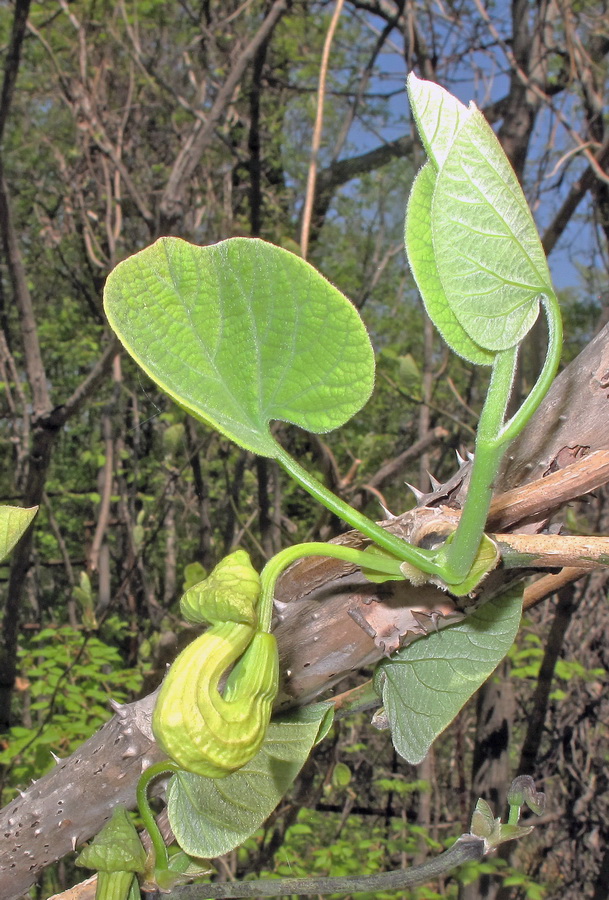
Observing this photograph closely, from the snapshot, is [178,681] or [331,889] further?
[331,889]

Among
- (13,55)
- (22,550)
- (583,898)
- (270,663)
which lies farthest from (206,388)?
(583,898)

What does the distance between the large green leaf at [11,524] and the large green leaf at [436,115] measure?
0.75ft

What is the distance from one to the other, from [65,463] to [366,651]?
13.2 feet

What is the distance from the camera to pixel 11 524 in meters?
0.33

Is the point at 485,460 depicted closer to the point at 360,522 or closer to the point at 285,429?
the point at 360,522

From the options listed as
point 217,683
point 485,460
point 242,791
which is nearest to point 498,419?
Result: point 485,460

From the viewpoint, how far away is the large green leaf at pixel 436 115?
0.22m

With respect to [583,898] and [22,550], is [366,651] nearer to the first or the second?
[22,550]

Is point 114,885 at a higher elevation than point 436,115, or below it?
below

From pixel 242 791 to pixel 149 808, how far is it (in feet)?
0.15

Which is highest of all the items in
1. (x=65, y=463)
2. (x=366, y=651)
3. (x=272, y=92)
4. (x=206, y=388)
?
(x=272, y=92)

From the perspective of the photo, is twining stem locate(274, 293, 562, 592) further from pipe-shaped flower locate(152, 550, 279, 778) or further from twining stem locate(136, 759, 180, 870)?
twining stem locate(136, 759, 180, 870)

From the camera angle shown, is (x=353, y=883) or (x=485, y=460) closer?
(x=485, y=460)

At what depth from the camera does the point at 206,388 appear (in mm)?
248
